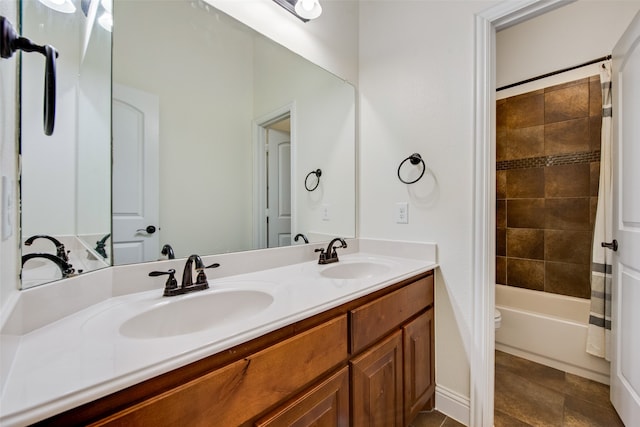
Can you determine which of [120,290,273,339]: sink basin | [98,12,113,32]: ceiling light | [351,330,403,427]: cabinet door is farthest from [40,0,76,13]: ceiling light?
[351,330,403,427]: cabinet door

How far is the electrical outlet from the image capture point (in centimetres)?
158

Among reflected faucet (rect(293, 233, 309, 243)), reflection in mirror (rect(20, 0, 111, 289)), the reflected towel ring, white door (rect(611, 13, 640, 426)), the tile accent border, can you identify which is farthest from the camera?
the tile accent border

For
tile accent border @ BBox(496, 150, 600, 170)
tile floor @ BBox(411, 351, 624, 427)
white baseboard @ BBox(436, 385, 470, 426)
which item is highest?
tile accent border @ BBox(496, 150, 600, 170)

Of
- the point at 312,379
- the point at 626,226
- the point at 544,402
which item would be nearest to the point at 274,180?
the point at 312,379

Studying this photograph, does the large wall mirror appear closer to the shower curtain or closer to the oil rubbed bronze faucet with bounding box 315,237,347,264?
the oil rubbed bronze faucet with bounding box 315,237,347,264

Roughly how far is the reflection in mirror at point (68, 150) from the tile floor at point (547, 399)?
1981 millimetres

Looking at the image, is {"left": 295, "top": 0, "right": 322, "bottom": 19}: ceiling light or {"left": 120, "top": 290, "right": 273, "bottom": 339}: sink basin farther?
{"left": 295, "top": 0, "right": 322, "bottom": 19}: ceiling light

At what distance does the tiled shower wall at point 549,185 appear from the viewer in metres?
2.05

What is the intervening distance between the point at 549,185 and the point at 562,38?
44.9 inches

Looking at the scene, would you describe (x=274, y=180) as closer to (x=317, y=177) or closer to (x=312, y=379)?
(x=317, y=177)

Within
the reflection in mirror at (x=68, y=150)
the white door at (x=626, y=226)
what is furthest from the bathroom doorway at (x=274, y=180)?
the white door at (x=626, y=226)

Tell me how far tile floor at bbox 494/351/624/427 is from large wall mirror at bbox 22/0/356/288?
1386 mm

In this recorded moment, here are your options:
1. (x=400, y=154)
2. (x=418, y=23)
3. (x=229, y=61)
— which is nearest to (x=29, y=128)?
(x=229, y=61)

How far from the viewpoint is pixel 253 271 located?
1276 mm
